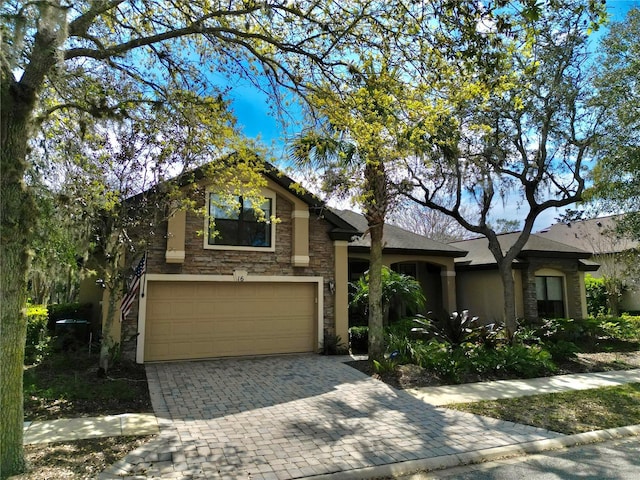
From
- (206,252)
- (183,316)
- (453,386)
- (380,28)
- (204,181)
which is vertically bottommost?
(453,386)

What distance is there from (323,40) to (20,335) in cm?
590

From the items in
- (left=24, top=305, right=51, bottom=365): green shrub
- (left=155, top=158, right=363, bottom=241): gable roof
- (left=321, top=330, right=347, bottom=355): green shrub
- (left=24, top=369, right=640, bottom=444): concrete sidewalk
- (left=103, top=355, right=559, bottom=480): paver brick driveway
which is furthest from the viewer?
(left=321, top=330, right=347, bottom=355): green shrub

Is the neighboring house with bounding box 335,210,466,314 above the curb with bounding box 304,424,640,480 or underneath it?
above

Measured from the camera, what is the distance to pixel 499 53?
5.66 m

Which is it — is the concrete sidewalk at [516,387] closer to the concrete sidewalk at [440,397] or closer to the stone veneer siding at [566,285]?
the concrete sidewalk at [440,397]

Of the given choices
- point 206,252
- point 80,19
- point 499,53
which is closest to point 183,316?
point 206,252

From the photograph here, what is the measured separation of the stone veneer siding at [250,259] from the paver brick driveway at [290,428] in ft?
9.26

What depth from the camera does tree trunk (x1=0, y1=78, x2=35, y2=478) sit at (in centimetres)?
468

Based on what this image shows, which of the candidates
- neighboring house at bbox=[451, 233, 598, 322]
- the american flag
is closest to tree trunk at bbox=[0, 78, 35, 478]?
the american flag

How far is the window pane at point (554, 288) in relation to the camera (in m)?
19.4

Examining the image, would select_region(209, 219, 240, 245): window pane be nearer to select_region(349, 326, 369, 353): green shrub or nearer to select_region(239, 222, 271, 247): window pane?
select_region(239, 222, 271, 247): window pane

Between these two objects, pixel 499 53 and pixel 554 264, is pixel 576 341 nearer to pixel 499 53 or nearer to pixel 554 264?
pixel 554 264

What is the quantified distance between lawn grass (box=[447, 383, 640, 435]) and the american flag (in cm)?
739

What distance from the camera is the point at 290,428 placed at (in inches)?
261
